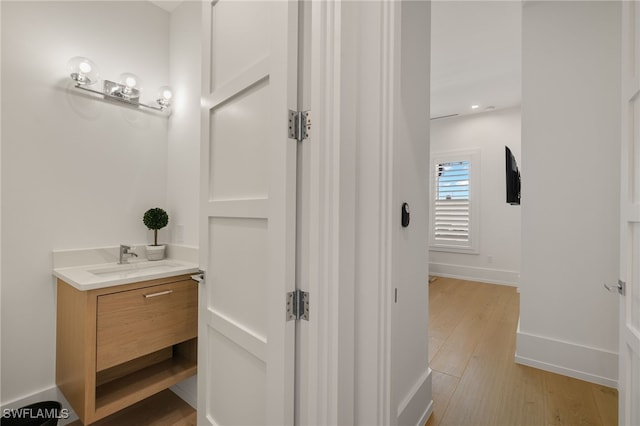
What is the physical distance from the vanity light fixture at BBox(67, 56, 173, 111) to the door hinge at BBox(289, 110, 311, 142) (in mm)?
1698

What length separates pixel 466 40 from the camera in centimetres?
284

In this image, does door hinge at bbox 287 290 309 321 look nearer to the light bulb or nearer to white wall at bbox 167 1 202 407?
white wall at bbox 167 1 202 407

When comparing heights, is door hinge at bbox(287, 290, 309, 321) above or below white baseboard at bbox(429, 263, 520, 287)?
above

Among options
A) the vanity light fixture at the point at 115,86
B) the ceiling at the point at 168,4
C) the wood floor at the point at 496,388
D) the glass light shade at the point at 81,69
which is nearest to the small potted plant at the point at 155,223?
the vanity light fixture at the point at 115,86

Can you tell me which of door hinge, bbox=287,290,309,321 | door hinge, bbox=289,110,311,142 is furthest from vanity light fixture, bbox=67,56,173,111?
door hinge, bbox=287,290,309,321

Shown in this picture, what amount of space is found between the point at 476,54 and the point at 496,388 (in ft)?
10.1

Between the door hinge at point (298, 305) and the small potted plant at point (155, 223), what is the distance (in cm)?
159

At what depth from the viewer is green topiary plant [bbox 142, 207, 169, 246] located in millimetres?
2100

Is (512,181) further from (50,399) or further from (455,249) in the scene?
(50,399)

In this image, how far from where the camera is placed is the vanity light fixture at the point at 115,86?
180cm

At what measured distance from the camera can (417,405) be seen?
5.10 feet

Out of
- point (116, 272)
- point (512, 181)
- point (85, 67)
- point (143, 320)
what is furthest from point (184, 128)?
point (512, 181)

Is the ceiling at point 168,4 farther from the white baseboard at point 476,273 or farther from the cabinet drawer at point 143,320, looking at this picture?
the white baseboard at point 476,273

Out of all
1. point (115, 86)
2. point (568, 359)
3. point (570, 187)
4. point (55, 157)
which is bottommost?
point (568, 359)
